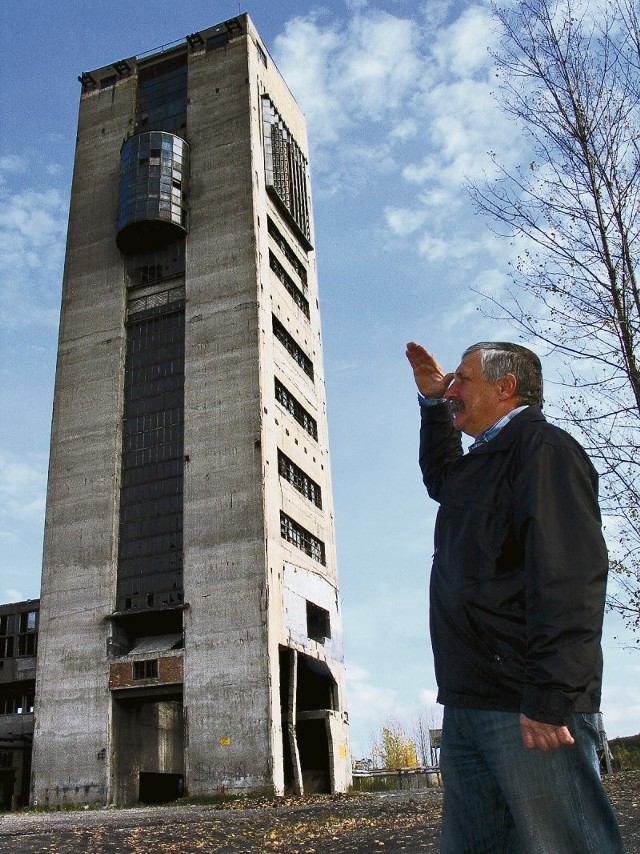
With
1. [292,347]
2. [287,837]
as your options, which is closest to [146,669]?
[292,347]

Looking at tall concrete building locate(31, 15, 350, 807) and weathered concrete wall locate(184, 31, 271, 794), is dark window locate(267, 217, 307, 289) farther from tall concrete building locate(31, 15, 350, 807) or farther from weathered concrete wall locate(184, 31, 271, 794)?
weathered concrete wall locate(184, 31, 271, 794)

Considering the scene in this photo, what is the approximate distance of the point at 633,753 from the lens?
4091cm

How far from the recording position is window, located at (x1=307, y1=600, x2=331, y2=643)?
41.4 metres

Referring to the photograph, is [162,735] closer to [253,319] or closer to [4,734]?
[4,734]

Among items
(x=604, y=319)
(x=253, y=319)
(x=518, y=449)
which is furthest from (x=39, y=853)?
(x=253, y=319)

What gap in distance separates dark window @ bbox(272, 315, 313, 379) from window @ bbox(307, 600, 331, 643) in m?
13.9

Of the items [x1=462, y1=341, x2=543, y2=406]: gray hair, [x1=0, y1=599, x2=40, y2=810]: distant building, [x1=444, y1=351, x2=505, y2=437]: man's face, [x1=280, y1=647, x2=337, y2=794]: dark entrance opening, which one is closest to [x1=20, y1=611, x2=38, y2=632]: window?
[x1=0, y1=599, x2=40, y2=810]: distant building

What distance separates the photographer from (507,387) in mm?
3447

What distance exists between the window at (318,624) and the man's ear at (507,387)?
1526 inches

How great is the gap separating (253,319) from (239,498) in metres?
9.51

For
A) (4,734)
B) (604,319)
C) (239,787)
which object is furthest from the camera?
(4,734)

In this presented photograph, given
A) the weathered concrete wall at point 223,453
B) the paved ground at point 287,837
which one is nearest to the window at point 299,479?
the weathered concrete wall at point 223,453

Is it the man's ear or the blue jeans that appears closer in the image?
the blue jeans

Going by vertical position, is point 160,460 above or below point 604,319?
above
